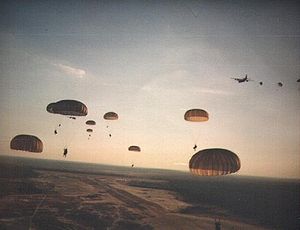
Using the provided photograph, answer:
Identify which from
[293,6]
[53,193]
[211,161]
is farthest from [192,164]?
[53,193]

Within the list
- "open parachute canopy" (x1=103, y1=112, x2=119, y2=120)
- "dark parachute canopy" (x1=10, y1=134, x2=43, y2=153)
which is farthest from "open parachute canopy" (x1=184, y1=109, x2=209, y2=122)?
"dark parachute canopy" (x1=10, y1=134, x2=43, y2=153)

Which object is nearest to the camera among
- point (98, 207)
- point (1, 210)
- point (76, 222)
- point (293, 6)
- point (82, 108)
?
point (293, 6)

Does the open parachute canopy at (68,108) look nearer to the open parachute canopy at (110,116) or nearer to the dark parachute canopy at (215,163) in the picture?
the open parachute canopy at (110,116)

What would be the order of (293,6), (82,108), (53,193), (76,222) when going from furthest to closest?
1. (53,193)
2. (76,222)
3. (82,108)
4. (293,6)

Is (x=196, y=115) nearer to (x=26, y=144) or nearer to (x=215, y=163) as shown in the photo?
(x=215, y=163)

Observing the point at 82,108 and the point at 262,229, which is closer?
the point at 82,108

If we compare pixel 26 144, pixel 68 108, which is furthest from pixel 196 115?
pixel 26 144

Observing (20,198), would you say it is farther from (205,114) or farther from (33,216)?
(205,114)
